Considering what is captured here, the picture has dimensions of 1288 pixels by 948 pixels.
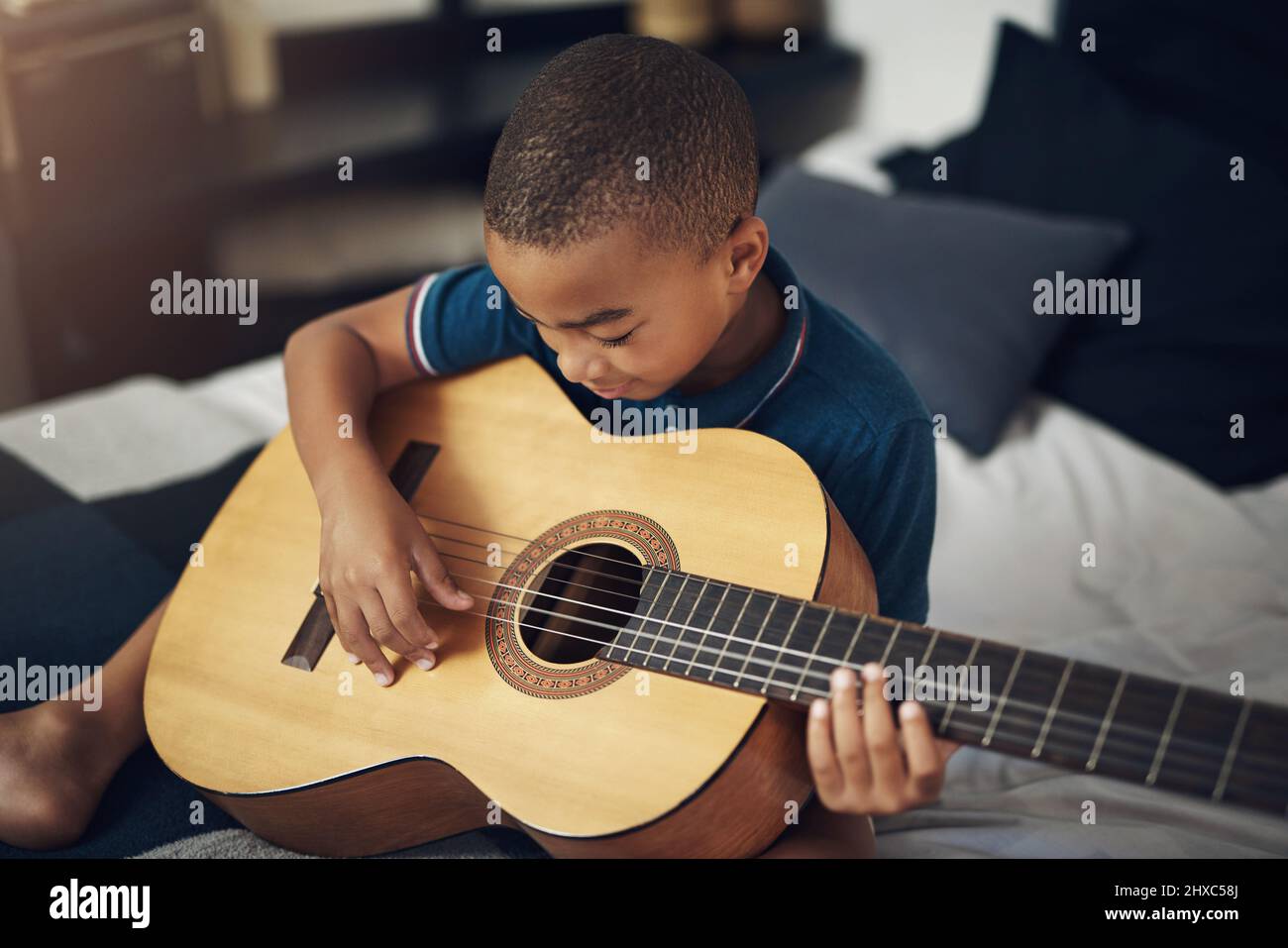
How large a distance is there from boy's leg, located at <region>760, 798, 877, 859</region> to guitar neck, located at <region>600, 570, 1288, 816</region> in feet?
0.61

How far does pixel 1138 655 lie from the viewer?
1375 mm

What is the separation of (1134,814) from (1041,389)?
856 millimetres


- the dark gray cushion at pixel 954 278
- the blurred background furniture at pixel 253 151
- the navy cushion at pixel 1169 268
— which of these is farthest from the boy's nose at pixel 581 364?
the blurred background furniture at pixel 253 151

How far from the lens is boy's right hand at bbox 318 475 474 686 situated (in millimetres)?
1030

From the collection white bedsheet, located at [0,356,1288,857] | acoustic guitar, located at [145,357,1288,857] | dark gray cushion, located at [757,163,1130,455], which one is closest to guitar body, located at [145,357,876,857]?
acoustic guitar, located at [145,357,1288,857]

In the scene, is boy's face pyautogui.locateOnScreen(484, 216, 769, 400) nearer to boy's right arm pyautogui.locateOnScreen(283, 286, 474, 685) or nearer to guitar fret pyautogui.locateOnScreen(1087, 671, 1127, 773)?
boy's right arm pyautogui.locateOnScreen(283, 286, 474, 685)

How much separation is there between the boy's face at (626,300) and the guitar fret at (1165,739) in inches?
18.8

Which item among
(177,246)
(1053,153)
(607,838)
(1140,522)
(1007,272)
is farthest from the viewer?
(177,246)

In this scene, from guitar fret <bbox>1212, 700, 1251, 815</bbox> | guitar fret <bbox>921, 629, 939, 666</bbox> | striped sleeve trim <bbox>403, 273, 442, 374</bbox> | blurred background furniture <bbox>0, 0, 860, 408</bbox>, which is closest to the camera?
guitar fret <bbox>1212, 700, 1251, 815</bbox>

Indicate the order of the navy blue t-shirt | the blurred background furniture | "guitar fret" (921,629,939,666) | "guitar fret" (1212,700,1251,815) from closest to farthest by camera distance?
1. "guitar fret" (1212,700,1251,815)
2. "guitar fret" (921,629,939,666)
3. the navy blue t-shirt
4. the blurred background furniture

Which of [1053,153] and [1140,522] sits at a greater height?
[1053,153]

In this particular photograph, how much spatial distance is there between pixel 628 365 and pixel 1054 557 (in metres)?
0.79
